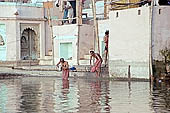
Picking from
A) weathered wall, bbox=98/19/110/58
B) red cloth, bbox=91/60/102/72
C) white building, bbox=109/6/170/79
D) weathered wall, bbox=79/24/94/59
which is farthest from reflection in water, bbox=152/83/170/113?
weathered wall, bbox=79/24/94/59

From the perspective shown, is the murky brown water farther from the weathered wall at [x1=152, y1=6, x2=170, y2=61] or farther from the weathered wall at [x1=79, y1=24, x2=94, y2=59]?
the weathered wall at [x1=79, y1=24, x2=94, y2=59]

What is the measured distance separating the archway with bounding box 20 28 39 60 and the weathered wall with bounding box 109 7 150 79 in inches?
469

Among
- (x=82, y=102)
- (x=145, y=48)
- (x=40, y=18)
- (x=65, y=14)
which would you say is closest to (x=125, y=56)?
Result: (x=145, y=48)

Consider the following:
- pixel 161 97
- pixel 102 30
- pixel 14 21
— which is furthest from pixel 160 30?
pixel 14 21

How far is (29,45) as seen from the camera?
3334 cm

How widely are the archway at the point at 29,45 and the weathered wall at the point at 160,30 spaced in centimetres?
1462

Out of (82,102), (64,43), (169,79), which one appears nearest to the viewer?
(82,102)

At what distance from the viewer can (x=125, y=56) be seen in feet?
70.0

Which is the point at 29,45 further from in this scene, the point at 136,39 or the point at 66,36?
the point at 136,39

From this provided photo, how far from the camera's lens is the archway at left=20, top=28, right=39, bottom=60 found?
108 ft

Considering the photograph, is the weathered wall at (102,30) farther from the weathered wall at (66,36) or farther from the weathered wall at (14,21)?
the weathered wall at (14,21)

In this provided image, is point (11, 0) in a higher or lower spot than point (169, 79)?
higher

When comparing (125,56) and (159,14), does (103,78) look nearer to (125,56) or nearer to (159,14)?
(125,56)

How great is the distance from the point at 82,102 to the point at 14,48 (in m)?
19.7
